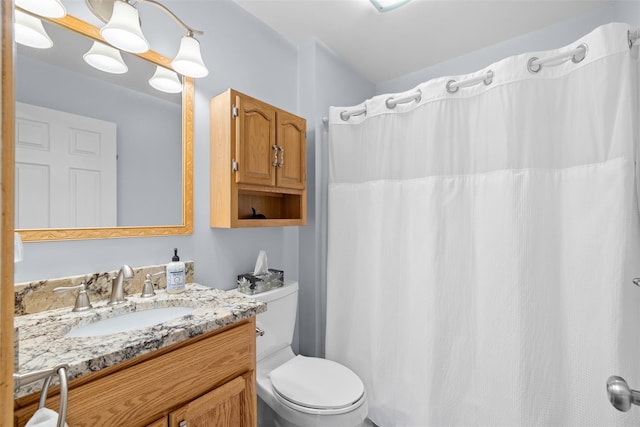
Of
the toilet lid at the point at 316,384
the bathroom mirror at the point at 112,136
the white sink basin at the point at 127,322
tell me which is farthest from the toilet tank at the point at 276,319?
the bathroom mirror at the point at 112,136

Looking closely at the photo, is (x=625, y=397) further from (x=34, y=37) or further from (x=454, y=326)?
(x=34, y=37)

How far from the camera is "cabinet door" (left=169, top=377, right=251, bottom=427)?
82 cm

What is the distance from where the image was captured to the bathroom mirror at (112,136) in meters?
0.97

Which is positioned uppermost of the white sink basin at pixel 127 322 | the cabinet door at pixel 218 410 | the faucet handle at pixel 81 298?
the faucet handle at pixel 81 298

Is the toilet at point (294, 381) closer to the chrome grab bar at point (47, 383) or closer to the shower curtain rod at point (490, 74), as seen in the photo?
the chrome grab bar at point (47, 383)

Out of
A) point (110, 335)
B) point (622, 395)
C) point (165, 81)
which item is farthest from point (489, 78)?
point (110, 335)

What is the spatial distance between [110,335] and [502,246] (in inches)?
57.8

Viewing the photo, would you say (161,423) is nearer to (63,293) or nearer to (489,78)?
(63,293)

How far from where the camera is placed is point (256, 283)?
1.49m

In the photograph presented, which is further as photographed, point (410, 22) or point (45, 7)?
point (410, 22)

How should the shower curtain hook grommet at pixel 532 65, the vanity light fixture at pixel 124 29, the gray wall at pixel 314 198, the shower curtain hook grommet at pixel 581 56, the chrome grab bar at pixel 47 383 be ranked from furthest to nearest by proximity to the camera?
1. the gray wall at pixel 314 198
2. the shower curtain hook grommet at pixel 532 65
3. the shower curtain hook grommet at pixel 581 56
4. the vanity light fixture at pixel 124 29
5. the chrome grab bar at pixel 47 383

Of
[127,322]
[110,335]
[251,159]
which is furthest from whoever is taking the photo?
[251,159]

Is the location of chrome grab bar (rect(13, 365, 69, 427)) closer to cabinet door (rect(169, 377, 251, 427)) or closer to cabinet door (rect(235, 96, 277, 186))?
cabinet door (rect(169, 377, 251, 427))

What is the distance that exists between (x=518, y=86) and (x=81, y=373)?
175 centimetres
